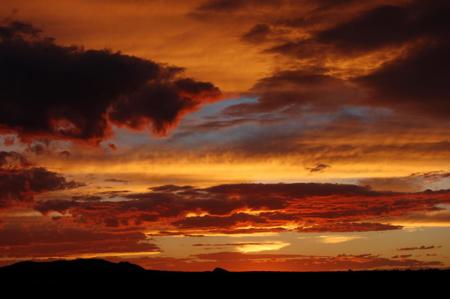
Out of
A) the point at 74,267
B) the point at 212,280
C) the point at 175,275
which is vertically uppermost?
the point at 74,267

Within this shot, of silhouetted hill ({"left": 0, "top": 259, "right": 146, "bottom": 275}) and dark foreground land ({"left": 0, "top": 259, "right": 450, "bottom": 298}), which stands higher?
silhouetted hill ({"left": 0, "top": 259, "right": 146, "bottom": 275})

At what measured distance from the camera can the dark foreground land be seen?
9881 centimetres

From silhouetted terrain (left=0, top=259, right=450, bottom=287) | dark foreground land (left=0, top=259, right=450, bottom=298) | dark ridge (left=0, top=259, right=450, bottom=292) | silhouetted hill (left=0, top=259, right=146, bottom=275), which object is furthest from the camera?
silhouetted hill (left=0, top=259, right=146, bottom=275)

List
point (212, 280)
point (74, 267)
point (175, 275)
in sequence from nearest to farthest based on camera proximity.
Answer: point (212, 280), point (175, 275), point (74, 267)

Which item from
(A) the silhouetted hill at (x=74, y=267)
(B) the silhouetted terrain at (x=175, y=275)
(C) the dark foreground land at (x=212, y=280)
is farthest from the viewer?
(A) the silhouetted hill at (x=74, y=267)

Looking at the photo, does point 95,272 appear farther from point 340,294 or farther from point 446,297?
point 446,297

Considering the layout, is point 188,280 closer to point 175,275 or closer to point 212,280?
point 212,280

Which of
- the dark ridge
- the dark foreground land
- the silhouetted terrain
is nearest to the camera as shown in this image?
the dark foreground land

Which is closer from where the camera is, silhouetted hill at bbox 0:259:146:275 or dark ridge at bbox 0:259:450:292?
dark ridge at bbox 0:259:450:292

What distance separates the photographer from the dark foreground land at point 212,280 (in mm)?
98812

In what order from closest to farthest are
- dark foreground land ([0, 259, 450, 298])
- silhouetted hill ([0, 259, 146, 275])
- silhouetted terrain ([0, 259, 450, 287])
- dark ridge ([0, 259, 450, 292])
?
dark foreground land ([0, 259, 450, 298])
dark ridge ([0, 259, 450, 292])
silhouetted terrain ([0, 259, 450, 287])
silhouetted hill ([0, 259, 146, 275])

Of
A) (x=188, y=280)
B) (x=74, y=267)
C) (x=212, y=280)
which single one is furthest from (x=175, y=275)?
(x=74, y=267)

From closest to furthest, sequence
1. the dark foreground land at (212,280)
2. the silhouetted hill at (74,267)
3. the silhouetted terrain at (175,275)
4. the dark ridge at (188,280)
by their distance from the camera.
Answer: the dark foreground land at (212,280), the dark ridge at (188,280), the silhouetted terrain at (175,275), the silhouetted hill at (74,267)

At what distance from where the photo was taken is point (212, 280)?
110m
